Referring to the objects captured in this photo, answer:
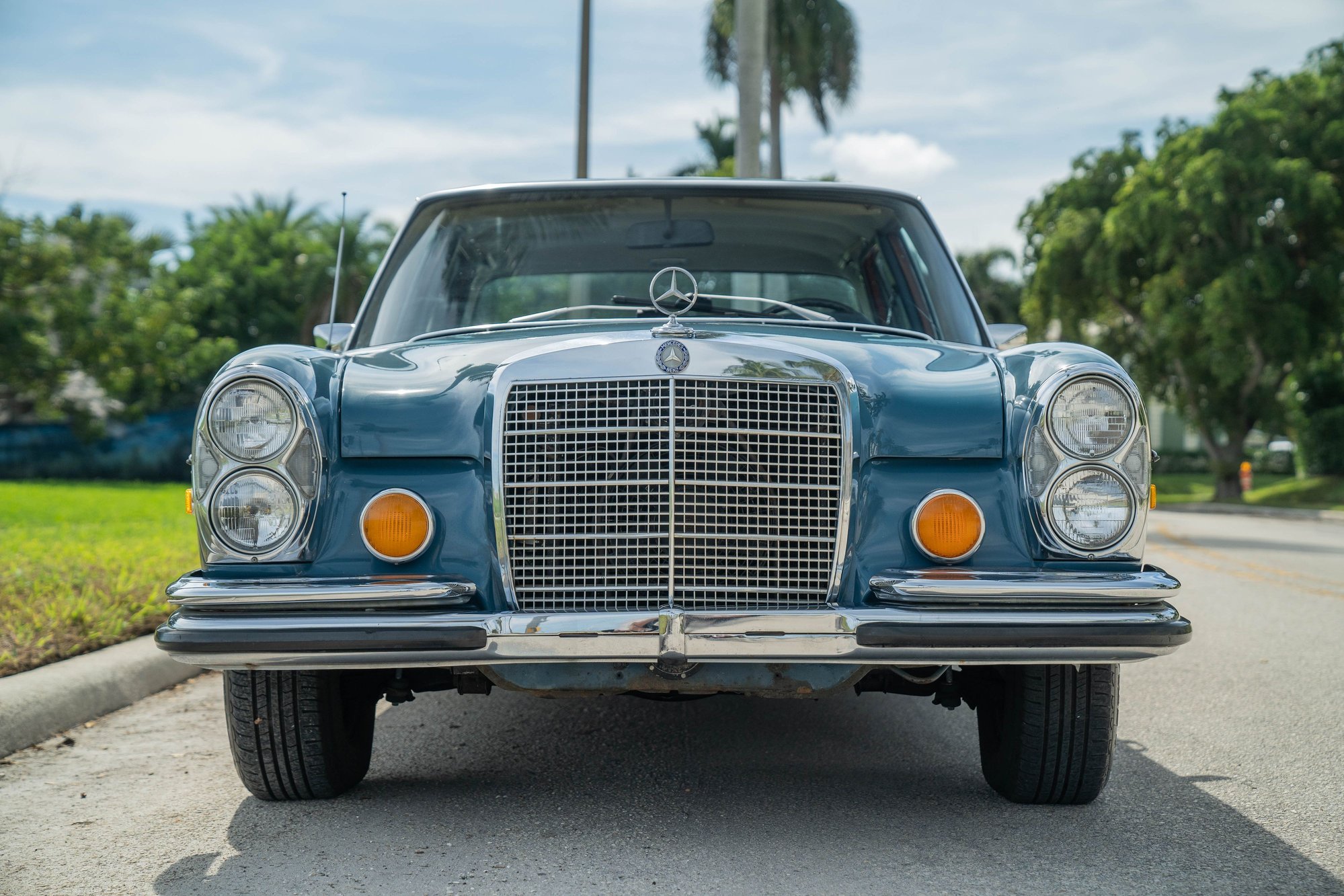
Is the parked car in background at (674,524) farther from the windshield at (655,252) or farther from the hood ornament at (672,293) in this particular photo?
the windshield at (655,252)

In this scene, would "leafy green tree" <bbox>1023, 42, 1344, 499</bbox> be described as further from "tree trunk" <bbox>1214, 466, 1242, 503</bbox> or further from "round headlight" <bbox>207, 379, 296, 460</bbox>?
"round headlight" <bbox>207, 379, 296, 460</bbox>

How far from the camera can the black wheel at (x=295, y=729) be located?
11.0 ft

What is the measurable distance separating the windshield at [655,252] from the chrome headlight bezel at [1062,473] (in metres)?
1.15

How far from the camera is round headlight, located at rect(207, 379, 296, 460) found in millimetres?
3145

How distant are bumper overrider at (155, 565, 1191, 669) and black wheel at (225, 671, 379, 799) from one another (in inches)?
13.5

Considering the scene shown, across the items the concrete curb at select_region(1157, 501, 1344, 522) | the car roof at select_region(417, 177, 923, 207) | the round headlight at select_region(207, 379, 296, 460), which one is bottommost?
the concrete curb at select_region(1157, 501, 1344, 522)

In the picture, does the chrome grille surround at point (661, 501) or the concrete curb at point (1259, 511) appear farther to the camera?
the concrete curb at point (1259, 511)

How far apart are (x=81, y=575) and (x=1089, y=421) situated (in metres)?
5.41

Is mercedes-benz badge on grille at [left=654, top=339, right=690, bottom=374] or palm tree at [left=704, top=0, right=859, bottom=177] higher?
palm tree at [left=704, top=0, right=859, bottom=177]

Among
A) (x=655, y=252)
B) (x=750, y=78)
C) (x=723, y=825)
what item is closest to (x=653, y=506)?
(x=723, y=825)

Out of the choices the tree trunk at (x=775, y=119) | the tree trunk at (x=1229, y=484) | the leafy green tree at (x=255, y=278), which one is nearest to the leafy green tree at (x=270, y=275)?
the leafy green tree at (x=255, y=278)

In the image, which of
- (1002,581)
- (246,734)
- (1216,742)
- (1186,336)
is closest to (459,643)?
(246,734)

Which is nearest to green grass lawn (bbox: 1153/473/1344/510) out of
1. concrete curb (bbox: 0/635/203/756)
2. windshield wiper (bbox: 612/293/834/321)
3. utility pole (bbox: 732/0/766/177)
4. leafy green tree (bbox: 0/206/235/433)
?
utility pole (bbox: 732/0/766/177)

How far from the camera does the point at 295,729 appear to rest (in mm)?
3387
